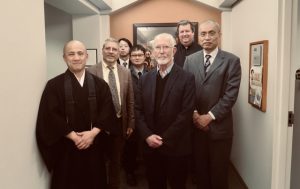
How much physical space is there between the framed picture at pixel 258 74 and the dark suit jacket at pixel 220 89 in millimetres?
335

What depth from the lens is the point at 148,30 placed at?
4480 mm

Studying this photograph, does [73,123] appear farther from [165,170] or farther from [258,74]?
[258,74]

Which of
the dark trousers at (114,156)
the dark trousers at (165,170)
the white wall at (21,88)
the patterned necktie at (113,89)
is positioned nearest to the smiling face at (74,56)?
the white wall at (21,88)

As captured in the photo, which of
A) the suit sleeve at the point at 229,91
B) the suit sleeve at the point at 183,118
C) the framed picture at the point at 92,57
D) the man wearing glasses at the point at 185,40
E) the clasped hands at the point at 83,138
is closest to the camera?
the clasped hands at the point at 83,138

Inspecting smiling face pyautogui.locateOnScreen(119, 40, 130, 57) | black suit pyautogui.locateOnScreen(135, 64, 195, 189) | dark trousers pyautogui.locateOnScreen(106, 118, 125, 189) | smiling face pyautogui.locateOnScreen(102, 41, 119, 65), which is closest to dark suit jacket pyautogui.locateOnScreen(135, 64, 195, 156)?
black suit pyautogui.locateOnScreen(135, 64, 195, 189)

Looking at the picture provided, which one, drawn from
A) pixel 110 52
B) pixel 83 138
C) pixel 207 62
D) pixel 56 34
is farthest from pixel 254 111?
pixel 56 34

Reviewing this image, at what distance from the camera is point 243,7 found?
344 centimetres

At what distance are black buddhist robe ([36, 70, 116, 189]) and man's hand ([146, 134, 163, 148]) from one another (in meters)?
0.30

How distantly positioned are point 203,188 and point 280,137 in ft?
2.83

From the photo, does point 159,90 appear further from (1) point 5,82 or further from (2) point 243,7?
(2) point 243,7

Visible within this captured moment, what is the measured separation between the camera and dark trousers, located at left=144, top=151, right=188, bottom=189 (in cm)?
218

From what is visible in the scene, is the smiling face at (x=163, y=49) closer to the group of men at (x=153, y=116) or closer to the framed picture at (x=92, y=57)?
the group of men at (x=153, y=116)

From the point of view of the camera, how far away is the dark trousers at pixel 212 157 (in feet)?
7.82

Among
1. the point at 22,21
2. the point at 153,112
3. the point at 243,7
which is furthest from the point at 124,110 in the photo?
the point at 243,7
